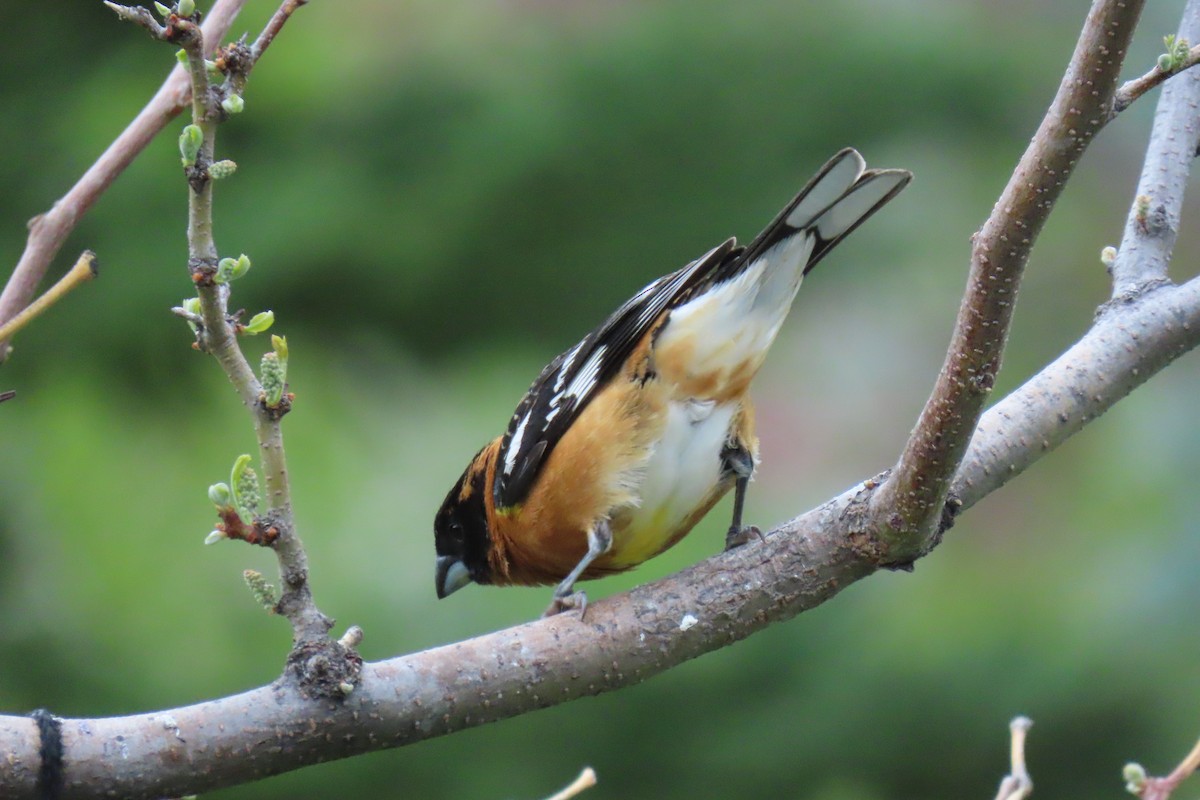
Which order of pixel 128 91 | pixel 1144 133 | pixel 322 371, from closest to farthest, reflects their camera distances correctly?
1. pixel 128 91
2. pixel 322 371
3. pixel 1144 133

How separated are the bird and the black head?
32 centimetres

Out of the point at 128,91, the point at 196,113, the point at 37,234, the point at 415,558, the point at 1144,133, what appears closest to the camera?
the point at 196,113

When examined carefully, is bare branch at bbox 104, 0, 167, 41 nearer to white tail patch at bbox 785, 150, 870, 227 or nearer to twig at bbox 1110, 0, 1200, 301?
white tail patch at bbox 785, 150, 870, 227

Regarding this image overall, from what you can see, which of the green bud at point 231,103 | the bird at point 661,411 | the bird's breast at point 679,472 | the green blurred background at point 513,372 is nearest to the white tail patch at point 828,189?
the bird at point 661,411

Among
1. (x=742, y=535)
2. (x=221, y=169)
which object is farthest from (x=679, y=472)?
(x=221, y=169)

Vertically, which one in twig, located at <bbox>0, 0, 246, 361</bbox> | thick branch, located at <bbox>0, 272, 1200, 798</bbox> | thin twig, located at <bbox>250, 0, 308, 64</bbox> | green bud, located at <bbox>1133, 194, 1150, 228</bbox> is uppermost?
twig, located at <bbox>0, 0, 246, 361</bbox>

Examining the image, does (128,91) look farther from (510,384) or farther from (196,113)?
(196,113)

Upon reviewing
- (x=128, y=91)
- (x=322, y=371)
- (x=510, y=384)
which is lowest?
(x=510, y=384)

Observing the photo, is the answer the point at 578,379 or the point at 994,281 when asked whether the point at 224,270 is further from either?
the point at 578,379

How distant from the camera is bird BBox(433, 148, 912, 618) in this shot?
2.23 m

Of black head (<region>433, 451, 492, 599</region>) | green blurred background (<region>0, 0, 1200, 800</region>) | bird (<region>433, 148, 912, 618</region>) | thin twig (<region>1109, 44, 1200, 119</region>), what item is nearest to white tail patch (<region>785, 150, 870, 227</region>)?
bird (<region>433, 148, 912, 618</region>)

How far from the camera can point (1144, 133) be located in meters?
7.02

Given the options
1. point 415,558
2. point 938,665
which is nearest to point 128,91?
point 415,558

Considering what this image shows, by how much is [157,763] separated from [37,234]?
0.57 metres
